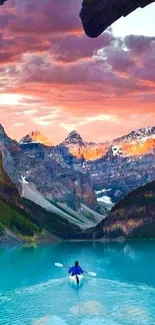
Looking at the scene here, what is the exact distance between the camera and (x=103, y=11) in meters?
32.0

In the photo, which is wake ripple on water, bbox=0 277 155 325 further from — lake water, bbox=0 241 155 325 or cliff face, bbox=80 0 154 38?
cliff face, bbox=80 0 154 38

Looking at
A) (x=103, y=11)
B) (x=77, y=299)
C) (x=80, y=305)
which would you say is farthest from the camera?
(x=77, y=299)

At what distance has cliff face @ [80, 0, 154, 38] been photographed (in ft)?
105

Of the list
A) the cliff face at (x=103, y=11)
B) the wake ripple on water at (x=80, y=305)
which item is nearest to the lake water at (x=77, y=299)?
the wake ripple on water at (x=80, y=305)

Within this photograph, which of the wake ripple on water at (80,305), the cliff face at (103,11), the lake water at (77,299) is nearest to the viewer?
the cliff face at (103,11)

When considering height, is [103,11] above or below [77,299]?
above

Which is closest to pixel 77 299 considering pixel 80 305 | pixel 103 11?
pixel 80 305

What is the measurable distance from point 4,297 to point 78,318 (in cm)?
2482

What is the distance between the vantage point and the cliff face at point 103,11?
105ft

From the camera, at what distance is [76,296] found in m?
91.9

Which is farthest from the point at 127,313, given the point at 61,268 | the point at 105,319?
the point at 61,268

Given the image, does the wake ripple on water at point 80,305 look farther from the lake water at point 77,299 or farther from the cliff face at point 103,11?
the cliff face at point 103,11

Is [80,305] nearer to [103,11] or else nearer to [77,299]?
[77,299]

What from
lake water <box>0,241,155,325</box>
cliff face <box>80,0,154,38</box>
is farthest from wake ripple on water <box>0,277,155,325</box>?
cliff face <box>80,0,154,38</box>
